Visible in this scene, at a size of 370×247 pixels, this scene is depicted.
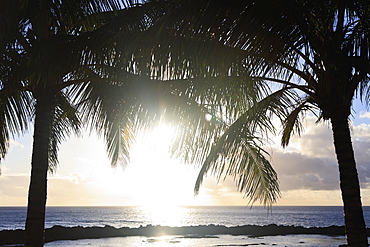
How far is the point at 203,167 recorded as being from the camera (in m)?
7.25

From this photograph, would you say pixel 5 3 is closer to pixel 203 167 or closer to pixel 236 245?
pixel 203 167

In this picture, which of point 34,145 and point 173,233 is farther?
point 173,233

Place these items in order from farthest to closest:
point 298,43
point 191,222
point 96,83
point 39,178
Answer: point 191,222 → point 96,83 → point 39,178 → point 298,43

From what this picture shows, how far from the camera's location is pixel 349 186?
5.06m

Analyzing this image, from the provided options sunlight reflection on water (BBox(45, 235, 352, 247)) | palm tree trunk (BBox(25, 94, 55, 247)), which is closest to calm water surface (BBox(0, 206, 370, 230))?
sunlight reflection on water (BBox(45, 235, 352, 247))

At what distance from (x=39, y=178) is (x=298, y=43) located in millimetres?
4242

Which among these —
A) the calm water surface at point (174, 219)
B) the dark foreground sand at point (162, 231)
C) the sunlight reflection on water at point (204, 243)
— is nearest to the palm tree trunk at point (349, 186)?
the sunlight reflection on water at point (204, 243)

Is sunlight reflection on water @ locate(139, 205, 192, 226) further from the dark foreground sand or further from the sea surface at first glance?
the dark foreground sand

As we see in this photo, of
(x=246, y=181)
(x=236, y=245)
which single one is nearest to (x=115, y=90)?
(x=246, y=181)

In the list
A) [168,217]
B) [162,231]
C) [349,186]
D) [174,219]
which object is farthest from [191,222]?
[349,186]

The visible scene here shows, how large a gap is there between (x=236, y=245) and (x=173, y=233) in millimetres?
12020

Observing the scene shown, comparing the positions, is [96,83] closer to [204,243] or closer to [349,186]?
[349,186]

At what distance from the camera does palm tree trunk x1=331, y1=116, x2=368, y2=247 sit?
Answer: 4977mm

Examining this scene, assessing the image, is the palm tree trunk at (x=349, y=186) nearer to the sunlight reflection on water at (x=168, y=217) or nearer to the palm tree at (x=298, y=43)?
the palm tree at (x=298, y=43)
